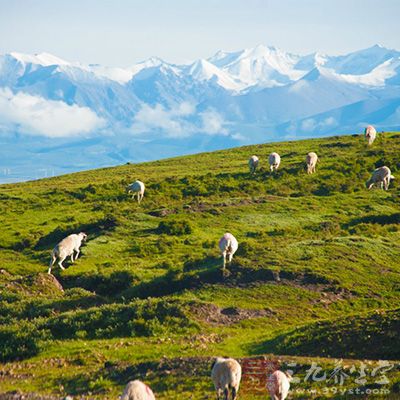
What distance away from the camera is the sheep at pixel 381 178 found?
185 ft

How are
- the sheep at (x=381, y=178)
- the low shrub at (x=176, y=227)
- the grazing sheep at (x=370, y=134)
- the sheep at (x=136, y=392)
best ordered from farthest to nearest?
the grazing sheep at (x=370, y=134) → the sheep at (x=381, y=178) → the low shrub at (x=176, y=227) → the sheep at (x=136, y=392)

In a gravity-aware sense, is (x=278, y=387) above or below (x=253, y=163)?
below

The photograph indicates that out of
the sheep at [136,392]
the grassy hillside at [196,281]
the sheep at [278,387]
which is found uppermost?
the sheep at [136,392]

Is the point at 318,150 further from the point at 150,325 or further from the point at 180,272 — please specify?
the point at 150,325

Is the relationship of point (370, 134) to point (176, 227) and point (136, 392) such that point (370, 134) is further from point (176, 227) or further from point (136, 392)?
point (136, 392)

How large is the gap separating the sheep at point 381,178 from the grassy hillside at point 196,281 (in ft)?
2.75

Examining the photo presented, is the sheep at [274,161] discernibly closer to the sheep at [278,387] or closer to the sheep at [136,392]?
the sheep at [278,387]

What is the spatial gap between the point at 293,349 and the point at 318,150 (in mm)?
56696

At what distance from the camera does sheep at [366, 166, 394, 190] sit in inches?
2226

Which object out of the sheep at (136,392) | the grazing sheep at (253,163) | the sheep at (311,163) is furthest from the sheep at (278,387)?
the grazing sheep at (253,163)

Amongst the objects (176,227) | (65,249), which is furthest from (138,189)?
(65,249)

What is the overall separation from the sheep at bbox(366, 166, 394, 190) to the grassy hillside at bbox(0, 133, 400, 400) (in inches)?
33.1

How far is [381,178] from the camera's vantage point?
186 feet

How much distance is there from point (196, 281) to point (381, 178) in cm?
2868
